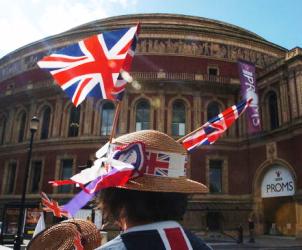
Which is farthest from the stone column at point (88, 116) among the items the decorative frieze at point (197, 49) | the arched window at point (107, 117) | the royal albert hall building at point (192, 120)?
the decorative frieze at point (197, 49)

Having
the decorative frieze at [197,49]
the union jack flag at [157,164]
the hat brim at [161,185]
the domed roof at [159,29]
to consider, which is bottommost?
the hat brim at [161,185]

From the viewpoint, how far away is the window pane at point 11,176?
Result: 3298 centimetres

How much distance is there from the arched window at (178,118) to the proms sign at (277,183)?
753 centimetres

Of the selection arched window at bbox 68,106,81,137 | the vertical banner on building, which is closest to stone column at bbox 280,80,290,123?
the vertical banner on building

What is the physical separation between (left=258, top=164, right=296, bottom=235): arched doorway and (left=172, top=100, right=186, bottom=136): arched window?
7.39 m

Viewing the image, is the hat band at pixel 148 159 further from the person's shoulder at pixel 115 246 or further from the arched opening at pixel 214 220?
the arched opening at pixel 214 220

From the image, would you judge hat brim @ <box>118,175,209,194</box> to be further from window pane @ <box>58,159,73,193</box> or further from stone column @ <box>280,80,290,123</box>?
window pane @ <box>58,159,73,193</box>

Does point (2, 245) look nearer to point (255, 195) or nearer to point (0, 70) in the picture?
point (255, 195)

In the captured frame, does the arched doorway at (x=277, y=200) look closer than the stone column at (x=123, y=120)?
Yes

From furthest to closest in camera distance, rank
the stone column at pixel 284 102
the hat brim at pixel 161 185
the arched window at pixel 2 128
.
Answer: the arched window at pixel 2 128 → the stone column at pixel 284 102 → the hat brim at pixel 161 185

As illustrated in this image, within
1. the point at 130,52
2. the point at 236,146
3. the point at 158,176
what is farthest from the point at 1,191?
the point at 158,176

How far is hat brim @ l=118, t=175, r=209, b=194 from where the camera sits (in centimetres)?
193

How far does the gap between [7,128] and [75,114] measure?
26.3 feet

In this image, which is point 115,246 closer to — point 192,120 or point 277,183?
point 277,183
